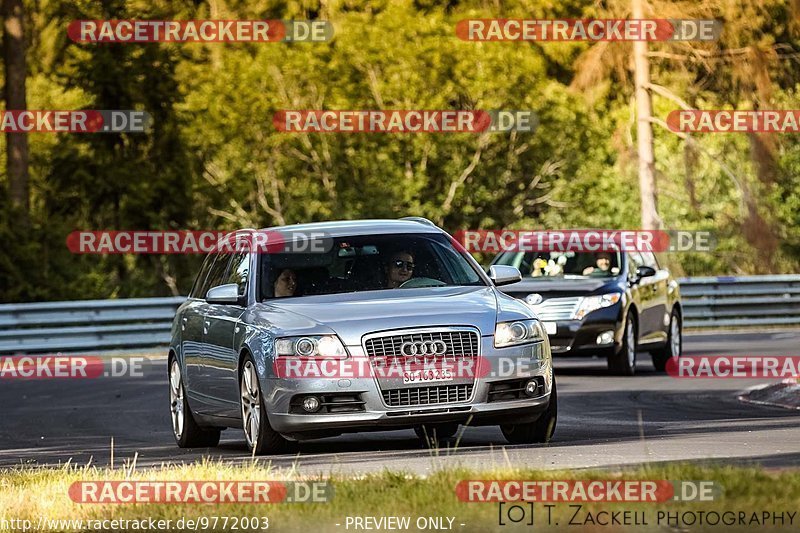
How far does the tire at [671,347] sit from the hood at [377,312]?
11423 millimetres

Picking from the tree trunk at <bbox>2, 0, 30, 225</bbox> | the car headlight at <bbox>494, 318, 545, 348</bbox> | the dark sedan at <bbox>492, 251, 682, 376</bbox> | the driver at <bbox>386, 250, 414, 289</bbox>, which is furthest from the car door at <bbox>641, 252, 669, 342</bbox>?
the tree trunk at <bbox>2, 0, 30, 225</bbox>

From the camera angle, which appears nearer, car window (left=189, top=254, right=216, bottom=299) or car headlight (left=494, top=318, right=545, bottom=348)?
car headlight (left=494, top=318, right=545, bottom=348)

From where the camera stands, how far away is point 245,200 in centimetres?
4875

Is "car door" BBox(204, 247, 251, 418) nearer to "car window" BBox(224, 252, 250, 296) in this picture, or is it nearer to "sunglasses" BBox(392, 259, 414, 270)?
"car window" BBox(224, 252, 250, 296)

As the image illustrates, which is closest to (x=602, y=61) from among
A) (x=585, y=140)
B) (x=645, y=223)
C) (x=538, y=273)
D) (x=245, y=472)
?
(x=645, y=223)

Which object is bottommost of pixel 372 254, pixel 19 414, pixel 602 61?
pixel 19 414

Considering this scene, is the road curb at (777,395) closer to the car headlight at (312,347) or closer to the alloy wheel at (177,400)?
the alloy wheel at (177,400)

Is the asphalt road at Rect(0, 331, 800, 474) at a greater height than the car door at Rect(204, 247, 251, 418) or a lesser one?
lesser

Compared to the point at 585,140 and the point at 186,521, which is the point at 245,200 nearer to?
the point at 585,140

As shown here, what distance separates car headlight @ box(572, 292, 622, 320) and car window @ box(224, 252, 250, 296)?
8482mm

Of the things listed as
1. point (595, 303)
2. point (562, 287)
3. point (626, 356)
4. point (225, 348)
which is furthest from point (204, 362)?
point (626, 356)

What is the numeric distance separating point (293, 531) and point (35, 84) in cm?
5093

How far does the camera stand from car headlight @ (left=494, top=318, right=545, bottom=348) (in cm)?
1269

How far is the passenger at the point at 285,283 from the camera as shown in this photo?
1369 cm
